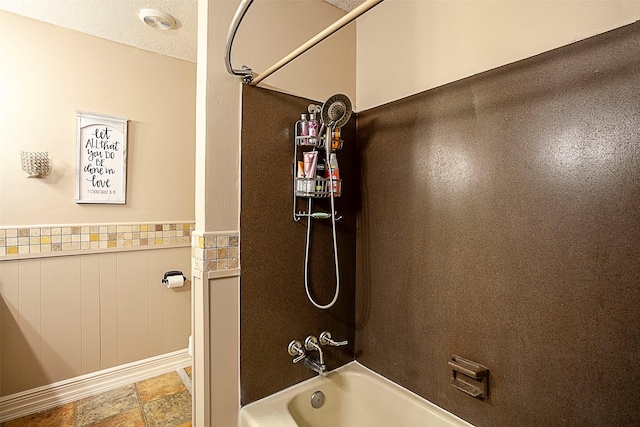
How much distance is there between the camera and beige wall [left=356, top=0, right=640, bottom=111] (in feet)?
3.22

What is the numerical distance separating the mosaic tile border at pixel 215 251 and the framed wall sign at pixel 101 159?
1341mm

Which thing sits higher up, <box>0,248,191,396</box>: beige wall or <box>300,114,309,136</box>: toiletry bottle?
<box>300,114,309,136</box>: toiletry bottle

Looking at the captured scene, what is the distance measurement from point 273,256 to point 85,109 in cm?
186

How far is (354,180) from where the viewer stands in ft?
5.82

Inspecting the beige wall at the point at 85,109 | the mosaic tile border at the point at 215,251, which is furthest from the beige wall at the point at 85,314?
the mosaic tile border at the point at 215,251

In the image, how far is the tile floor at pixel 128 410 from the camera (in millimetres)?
1787

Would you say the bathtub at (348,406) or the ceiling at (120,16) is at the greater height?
the ceiling at (120,16)

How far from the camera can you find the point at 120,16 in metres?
1.91

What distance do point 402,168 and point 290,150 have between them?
0.59m

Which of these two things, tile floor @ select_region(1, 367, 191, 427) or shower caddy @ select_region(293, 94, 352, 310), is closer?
shower caddy @ select_region(293, 94, 352, 310)

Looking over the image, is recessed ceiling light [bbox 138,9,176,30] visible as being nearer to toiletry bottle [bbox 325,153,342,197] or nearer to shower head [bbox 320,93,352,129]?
shower head [bbox 320,93,352,129]

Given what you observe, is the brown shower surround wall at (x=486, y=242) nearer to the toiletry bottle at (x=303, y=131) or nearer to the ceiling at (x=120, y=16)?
the toiletry bottle at (x=303, y=131)

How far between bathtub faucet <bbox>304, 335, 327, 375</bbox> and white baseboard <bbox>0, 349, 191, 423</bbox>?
1.48 m

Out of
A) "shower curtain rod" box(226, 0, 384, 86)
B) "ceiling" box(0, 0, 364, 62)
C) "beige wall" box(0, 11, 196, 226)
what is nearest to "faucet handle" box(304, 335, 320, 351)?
"shower curtain rod" box(226, 0, 384, 86)
